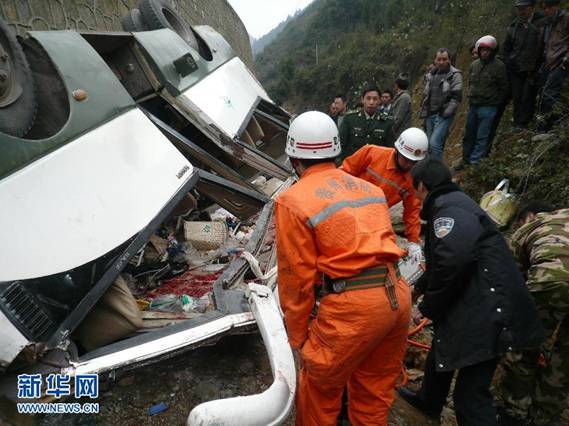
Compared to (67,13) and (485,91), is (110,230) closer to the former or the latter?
(67,13)

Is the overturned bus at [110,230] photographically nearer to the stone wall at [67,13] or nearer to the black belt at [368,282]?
the black belt at [368,282]

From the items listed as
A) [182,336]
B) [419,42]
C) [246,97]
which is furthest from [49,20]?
[419,42]

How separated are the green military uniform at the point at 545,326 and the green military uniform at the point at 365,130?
2244mm

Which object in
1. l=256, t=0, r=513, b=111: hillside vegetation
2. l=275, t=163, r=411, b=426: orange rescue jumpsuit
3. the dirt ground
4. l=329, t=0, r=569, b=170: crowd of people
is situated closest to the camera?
l=275, t=163, r=411, b=426: orange rescue jumpsuit

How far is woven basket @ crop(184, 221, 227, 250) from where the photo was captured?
2727mm

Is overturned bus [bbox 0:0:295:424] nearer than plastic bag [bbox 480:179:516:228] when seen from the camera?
Yes

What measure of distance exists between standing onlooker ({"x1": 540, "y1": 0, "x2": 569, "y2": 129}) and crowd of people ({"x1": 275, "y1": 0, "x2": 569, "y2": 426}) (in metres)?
2.65

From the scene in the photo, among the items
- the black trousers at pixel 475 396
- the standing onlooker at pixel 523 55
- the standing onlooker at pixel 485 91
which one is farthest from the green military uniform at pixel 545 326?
the standing onlooker at pixel 523 55

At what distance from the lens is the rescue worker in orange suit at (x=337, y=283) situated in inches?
57.3


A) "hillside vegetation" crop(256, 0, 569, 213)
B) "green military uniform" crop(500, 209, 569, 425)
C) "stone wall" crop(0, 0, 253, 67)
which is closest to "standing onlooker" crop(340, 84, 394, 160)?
"hillside vegetation" crop(256, 0, 569, 213)

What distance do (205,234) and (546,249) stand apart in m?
2.09

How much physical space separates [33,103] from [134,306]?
3.91ft

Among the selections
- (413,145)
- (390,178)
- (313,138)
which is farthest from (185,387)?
(413,145)

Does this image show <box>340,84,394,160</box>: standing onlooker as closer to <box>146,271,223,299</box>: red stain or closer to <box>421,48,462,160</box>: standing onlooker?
<box>421,48,462,160</box>: standing onlooker
